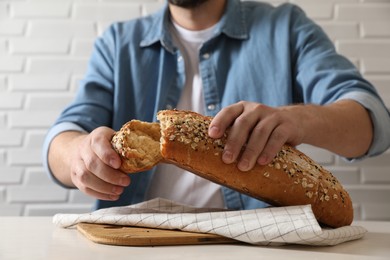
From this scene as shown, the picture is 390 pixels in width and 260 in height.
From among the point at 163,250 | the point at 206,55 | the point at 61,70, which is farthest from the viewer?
the point at 61,70

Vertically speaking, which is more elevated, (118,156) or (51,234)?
(118,156)

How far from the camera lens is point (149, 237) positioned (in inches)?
27.0

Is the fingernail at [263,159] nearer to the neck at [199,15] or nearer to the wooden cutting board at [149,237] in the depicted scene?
the wooden cutting board at [149,237]

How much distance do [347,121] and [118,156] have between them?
50 centimetres

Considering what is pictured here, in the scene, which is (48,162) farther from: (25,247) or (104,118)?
(25,247)

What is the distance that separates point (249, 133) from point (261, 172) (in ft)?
0.20

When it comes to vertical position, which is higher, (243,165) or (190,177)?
(243,165)

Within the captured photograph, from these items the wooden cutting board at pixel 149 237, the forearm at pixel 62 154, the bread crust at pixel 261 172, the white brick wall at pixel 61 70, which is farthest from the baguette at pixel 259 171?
the white brick wall at pixel 61 70

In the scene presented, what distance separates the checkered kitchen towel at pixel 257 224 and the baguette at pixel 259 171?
4 cm

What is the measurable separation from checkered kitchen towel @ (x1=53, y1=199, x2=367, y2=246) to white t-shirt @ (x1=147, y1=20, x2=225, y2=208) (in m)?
0.47

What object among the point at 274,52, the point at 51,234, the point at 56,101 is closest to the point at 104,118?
the point at 56,101

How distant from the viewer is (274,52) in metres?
1.38

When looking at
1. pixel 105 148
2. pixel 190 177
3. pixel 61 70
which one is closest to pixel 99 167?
pixel 105 148

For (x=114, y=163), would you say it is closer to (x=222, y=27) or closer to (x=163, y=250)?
(x=163, y=250)
